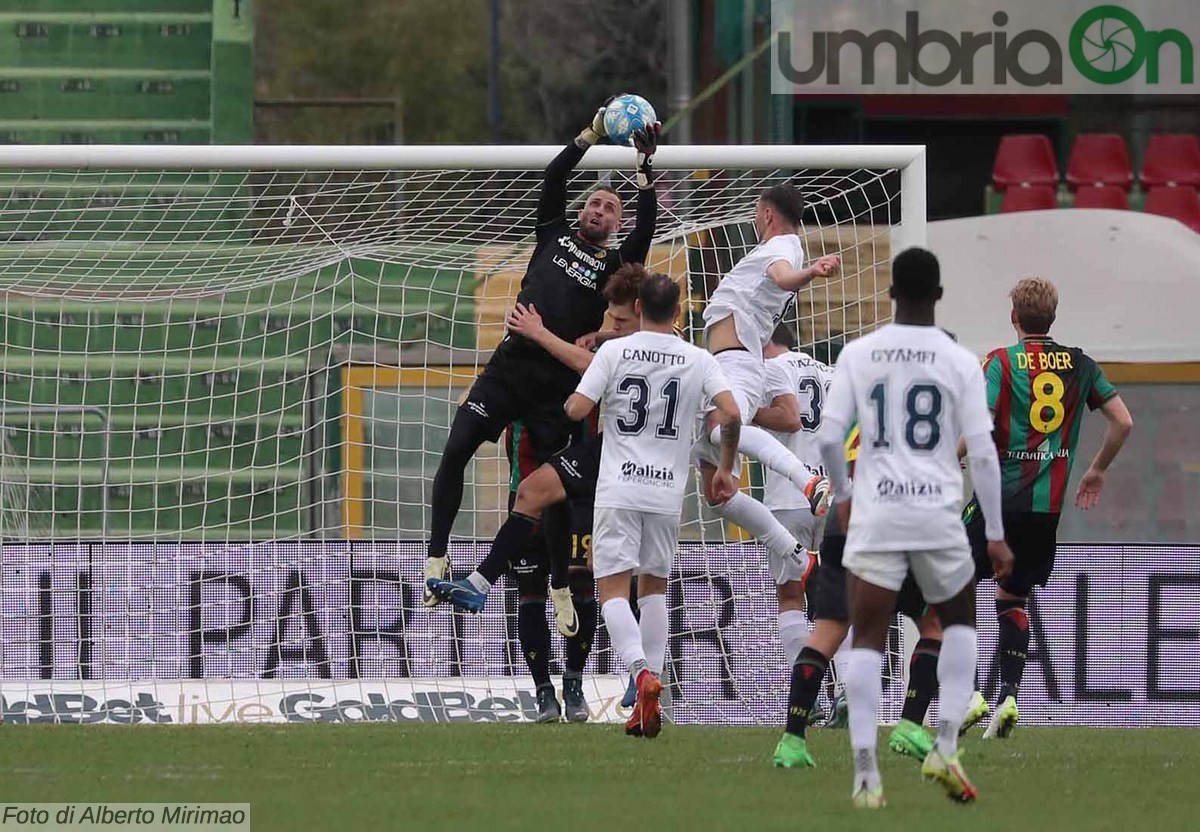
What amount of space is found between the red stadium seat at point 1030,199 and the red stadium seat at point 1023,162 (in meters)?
0.08

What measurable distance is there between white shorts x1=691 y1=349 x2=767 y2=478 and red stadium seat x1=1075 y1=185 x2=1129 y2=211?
9.77 metres

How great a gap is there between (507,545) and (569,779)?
2.13 meters

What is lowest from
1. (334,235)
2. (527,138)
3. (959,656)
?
(959,656)

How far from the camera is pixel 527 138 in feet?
101

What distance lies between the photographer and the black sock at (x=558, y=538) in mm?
9453

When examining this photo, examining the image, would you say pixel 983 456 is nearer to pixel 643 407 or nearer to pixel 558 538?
pixel 643 407

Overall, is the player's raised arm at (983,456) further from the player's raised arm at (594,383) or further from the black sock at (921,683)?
the player's raised arm at (594,383)

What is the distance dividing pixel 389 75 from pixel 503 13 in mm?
2264

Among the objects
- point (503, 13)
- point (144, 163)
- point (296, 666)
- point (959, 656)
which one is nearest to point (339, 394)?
point (296, 666)

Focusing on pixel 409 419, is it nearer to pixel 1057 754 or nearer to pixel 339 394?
pixel 339 394

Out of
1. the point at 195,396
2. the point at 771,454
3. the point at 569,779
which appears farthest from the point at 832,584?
the point at 195,396

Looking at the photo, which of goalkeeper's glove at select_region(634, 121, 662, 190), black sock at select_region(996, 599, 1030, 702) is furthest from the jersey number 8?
goalkeeper's glove at select_region(634, 121, 662, 190)

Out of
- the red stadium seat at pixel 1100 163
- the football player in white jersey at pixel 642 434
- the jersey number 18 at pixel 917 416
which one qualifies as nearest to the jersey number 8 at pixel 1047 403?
the football player in white jersey at pixel 642 434

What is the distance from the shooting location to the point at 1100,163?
18922 mm
